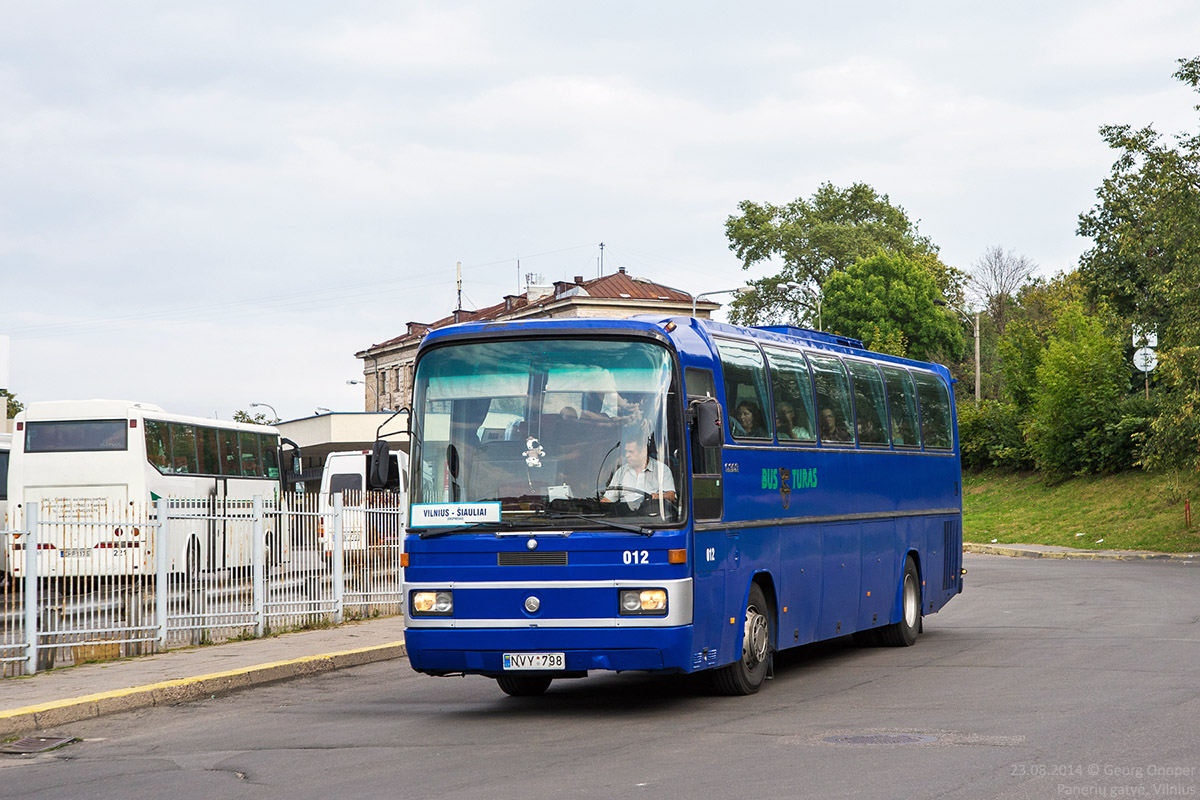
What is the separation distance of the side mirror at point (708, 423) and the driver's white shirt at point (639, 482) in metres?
0.39

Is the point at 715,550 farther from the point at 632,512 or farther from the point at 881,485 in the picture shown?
the point at 881,485

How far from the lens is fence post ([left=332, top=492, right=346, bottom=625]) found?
19.7 meters

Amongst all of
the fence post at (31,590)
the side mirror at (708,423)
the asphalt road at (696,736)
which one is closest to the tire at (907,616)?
the asphalt road at (696,736)

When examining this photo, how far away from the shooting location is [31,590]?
13.7 m

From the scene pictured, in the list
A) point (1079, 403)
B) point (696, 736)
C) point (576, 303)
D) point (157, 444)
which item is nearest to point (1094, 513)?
point (1079, 403)

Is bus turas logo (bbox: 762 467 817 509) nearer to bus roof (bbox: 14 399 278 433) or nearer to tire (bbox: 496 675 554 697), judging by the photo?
tire (bbox: 496 675 554 697)

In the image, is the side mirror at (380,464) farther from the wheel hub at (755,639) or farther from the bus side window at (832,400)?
the bus side window at (832,400)

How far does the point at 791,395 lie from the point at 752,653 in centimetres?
268

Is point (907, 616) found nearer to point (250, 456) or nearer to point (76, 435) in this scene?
point (76, 435)

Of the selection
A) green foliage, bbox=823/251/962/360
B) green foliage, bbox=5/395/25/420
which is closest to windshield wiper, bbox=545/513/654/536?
green foliage, bbox=823/251/962/360

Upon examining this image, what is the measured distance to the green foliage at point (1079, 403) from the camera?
50.1 m

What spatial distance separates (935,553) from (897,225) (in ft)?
259

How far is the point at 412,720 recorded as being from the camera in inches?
444

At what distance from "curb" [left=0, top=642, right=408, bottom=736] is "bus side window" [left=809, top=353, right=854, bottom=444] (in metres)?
4.77
